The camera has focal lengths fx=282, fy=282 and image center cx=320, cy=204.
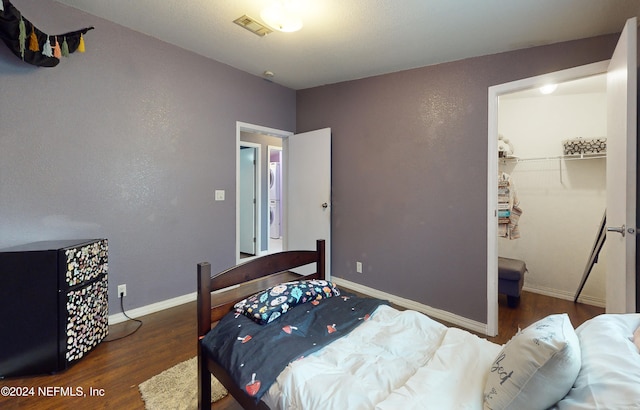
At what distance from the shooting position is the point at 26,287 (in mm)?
1770

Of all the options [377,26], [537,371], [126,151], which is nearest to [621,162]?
[537,371]

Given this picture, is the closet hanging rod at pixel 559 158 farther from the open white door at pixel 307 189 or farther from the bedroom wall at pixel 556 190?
the open white door at pixel 307 189

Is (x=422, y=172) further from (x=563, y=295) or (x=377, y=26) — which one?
(x=563, y=295)

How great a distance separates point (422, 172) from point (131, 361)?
113 inches

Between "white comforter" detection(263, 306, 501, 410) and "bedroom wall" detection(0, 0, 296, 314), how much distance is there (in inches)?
87.0

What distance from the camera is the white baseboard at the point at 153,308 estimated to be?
249 cm

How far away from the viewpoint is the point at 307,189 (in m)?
3.75

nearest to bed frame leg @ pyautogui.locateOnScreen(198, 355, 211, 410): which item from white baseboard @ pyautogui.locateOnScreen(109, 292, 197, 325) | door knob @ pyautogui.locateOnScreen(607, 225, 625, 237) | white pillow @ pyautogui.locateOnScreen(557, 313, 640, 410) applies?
white pillow @ pyautogui.locateOnScreen(557, 313, 640, 410)

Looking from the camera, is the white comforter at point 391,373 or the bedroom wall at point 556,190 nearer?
the white comforter at point 391,373

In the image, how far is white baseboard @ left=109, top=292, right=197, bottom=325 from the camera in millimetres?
2486

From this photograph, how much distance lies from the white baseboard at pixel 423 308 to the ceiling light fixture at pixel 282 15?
269 centimetres

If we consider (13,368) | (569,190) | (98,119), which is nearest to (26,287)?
(13,368)

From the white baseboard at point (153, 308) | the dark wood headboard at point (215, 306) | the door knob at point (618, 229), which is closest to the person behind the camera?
the dark wood headboard at point (215, 306)

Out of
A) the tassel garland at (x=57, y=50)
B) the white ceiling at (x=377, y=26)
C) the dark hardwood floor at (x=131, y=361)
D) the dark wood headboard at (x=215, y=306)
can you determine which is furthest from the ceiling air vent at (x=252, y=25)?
the dark hardwood floor at (x=131, y=361)
